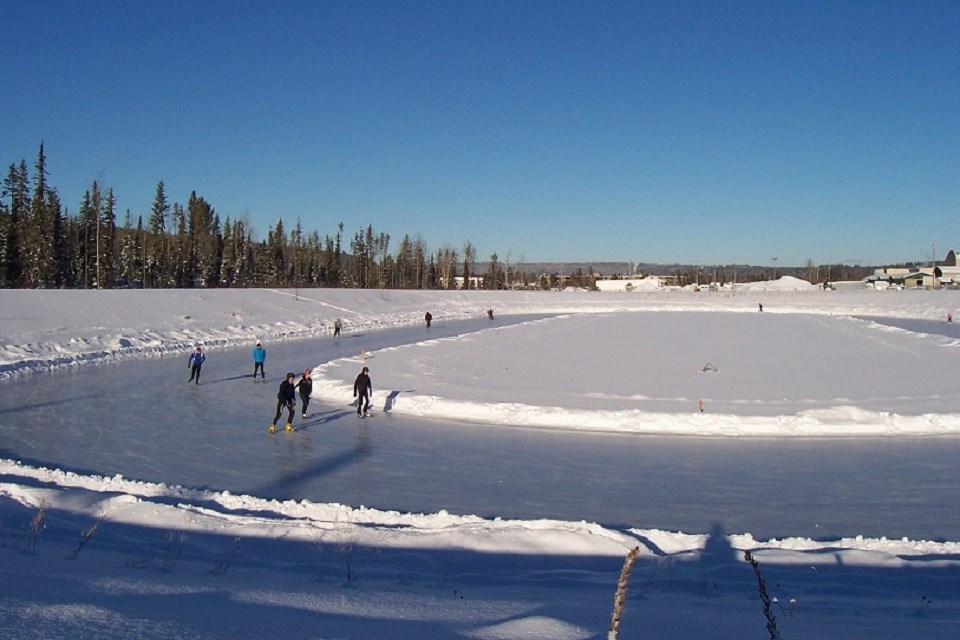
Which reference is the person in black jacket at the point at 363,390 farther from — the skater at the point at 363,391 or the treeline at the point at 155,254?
the treeline at the point at 155,254

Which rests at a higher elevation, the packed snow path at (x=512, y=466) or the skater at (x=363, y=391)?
the skater at (x=363, y=391)

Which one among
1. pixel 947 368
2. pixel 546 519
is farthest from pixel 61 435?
pixel 947 368

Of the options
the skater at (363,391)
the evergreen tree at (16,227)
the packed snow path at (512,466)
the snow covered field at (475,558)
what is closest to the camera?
the snow covered field at (475,558)

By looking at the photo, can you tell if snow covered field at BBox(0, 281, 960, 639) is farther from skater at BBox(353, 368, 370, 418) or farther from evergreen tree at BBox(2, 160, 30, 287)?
evergreen tree at BBox(2, 160, 30, 287)

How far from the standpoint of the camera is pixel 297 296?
202ft

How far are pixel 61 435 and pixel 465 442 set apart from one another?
757 cm

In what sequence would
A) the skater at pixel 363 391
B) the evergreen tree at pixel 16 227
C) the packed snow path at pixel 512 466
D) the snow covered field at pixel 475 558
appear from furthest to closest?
the evergreen tree at pixel 16 227 → the skater at pixel 363 391 → the packed snow path at pixel 512 466 → the snow covered field at pixel 475 558

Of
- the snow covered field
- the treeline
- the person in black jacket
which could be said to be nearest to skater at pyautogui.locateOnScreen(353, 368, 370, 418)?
the person in black jacket

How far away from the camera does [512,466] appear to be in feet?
38.2

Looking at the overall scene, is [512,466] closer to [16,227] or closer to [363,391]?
[363,391]

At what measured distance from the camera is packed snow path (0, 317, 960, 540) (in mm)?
9070

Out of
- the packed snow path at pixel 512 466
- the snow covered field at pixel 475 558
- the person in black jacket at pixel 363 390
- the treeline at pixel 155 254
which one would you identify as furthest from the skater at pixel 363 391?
the treeline at pixel 155 254

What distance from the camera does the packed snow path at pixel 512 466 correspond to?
9070 millimetres

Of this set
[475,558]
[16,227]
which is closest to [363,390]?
[475,558]
